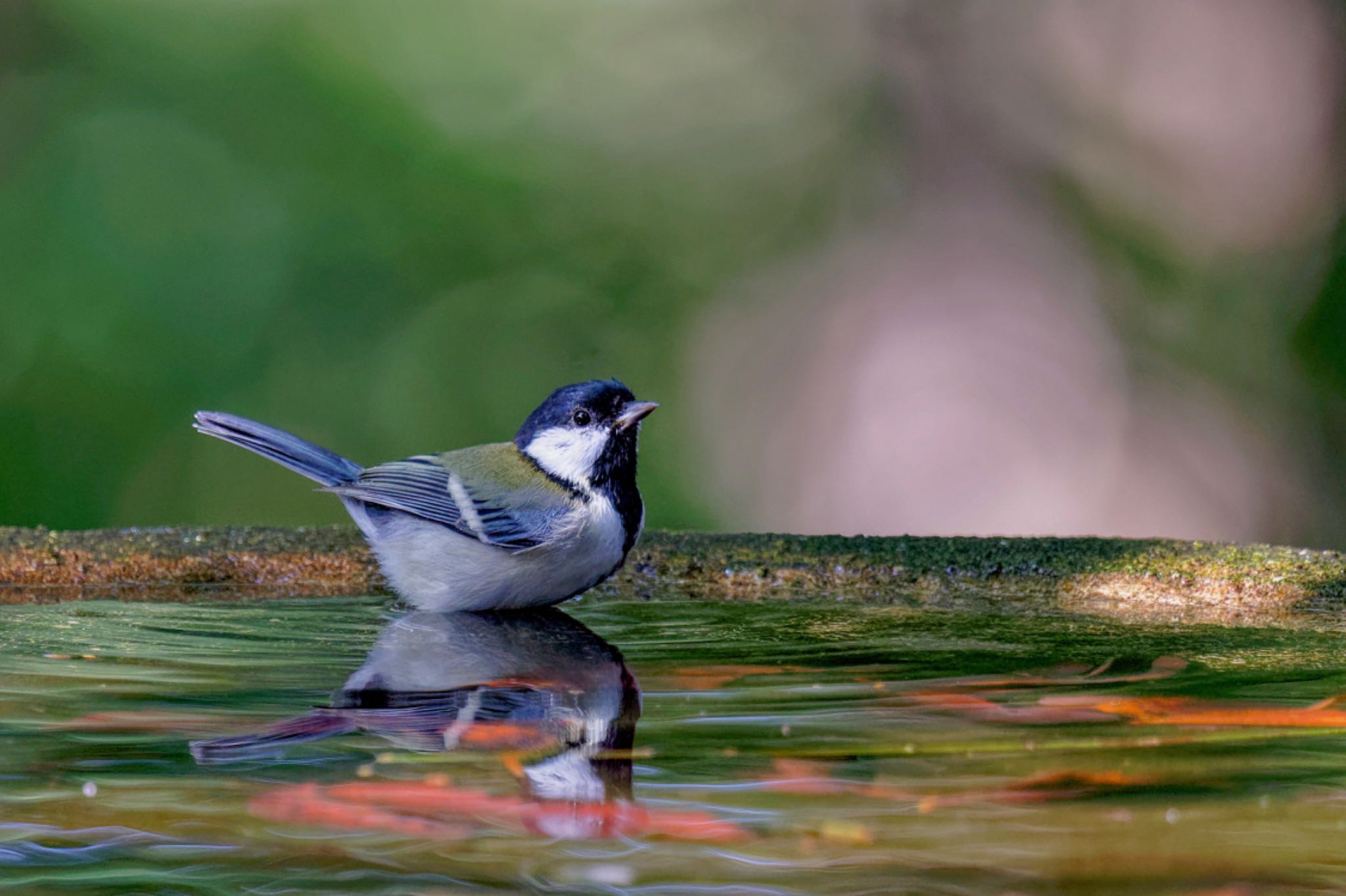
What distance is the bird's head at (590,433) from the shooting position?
296 cm

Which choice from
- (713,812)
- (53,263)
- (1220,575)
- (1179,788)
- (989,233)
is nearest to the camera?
(713,812)

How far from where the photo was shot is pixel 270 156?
5.82m

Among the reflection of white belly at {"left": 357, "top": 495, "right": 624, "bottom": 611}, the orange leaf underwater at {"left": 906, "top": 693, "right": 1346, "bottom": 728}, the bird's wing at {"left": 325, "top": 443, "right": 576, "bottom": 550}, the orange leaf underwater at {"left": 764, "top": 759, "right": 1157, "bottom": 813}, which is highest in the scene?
the bird's wing at {"left": 325, "top": 443, "right": 576, "bottom": 550}

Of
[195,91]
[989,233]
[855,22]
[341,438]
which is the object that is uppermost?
[855,22]

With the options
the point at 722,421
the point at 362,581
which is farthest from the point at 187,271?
the point at 362,581

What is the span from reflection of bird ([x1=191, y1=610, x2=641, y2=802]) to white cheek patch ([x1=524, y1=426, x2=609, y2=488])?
449 millimetres

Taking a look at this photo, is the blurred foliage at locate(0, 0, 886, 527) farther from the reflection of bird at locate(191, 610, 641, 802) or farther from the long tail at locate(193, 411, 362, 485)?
the reflection of bird at locate(191, 610, 641, 802)

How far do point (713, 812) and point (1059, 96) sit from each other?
5536 mm

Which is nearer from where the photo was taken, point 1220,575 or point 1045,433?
point 1220,575

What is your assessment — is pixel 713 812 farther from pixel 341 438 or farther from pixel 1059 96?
pixel 1059 96

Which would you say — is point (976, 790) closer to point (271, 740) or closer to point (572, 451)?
point (271, 740)

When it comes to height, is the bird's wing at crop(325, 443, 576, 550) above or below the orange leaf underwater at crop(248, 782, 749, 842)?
above

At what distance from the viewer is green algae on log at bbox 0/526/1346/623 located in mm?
2795

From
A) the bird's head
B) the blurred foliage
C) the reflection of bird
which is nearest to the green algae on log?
the bird's head
